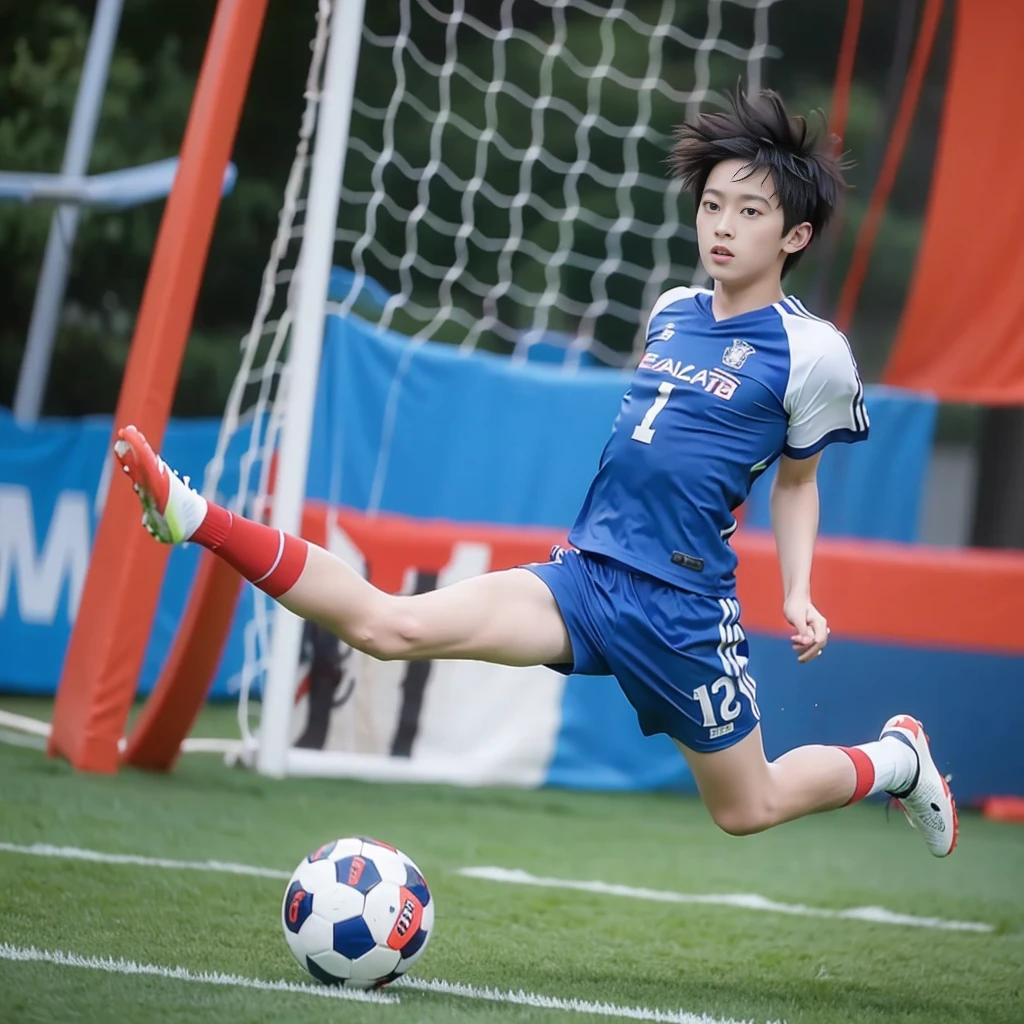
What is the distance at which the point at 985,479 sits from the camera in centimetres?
937

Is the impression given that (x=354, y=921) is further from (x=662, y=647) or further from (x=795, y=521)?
(x=795, y=521)

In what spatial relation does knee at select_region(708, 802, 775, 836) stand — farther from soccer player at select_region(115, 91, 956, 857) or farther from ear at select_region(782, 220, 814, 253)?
ear at select_region(782, 220, 814, 253)

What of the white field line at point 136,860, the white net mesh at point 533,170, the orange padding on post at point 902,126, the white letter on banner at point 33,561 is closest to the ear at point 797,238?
the white field line at point 136,860

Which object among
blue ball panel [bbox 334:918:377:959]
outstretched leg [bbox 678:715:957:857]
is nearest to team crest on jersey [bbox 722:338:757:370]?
outstretched leg [bbox 678:715:957:857]

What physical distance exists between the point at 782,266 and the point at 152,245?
8.14 metres

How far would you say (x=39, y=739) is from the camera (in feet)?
22.5

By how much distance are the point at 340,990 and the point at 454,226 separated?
10.9m

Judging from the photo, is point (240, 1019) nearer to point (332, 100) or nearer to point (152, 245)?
point (332, 100)

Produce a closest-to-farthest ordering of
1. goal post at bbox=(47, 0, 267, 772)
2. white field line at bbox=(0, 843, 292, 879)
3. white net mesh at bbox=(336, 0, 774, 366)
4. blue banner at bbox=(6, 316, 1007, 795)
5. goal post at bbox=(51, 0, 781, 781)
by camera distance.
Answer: white field line at bbox=(0, 843, 292, 879), goal post at bbox=(47, 0, 267, 772), goal post at bbox=(51, 0, 781, 781), blue banner at bbox=(6, 316, 1007, 795), white net mesh at bbox=(336, 0, 774, 366)

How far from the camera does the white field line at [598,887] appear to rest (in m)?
4.46

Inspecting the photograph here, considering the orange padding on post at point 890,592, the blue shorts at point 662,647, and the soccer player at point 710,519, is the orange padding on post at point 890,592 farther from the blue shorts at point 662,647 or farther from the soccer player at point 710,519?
the blue shorts at point 662,647

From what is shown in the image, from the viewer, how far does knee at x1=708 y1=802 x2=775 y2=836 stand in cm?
364

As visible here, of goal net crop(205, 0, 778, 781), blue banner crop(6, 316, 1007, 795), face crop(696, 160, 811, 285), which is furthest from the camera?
blue banner crop(6, 316, 1007, 795)

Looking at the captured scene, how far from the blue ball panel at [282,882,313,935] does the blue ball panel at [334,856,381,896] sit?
8 centimetres
